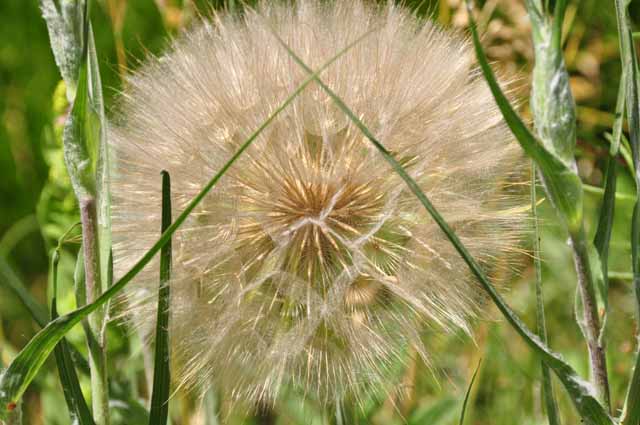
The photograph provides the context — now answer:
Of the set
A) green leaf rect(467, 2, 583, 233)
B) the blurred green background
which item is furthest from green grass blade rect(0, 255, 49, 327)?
green leaf rect(467, 2, 583, 233)

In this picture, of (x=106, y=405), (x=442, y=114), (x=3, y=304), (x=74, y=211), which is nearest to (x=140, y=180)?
(x=106, y=405)

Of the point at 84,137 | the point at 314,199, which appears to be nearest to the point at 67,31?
the point at 84,137

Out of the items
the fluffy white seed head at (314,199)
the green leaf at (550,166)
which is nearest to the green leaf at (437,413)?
the fluffy white seed head at (314,199)

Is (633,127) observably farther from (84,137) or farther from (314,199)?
(84,137)

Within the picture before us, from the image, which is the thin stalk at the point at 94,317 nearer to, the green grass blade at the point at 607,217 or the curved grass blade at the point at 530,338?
the curved grass blade at the point at 530,338

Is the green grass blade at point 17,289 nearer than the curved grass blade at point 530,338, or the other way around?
the curved grass blade at point 530,338

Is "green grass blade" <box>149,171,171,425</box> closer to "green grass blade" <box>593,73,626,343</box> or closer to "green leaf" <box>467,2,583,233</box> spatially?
"green leaf" <box>467,2,583,233</box>

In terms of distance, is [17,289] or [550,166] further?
[17,289]
